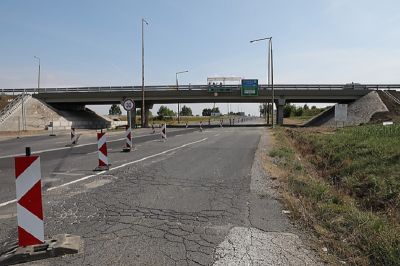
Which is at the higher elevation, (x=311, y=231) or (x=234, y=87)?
(x=234, y=87)

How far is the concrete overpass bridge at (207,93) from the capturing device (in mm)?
58562

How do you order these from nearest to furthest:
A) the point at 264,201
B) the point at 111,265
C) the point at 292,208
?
1. the point at 111,265
2. the point at 292,208
3. the point at 264,201

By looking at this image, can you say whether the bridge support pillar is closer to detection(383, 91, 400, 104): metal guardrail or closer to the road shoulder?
detection(383, 91, 400, 104): metal guardrail

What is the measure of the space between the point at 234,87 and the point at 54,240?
5759 centimetres

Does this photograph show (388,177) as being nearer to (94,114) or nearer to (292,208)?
(292,208)

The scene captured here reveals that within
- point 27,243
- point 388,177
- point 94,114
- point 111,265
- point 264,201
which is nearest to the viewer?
point 111,265

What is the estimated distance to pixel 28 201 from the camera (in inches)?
183

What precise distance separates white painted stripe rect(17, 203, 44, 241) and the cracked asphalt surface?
0.43 meters

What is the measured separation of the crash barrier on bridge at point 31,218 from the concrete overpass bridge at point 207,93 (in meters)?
55.6

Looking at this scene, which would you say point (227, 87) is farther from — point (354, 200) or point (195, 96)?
point (354, 200)

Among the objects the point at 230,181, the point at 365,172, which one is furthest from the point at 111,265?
the point at 365,172

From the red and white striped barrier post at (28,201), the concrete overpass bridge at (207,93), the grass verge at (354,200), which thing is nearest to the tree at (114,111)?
the concrete overpass bridge at (207,93)

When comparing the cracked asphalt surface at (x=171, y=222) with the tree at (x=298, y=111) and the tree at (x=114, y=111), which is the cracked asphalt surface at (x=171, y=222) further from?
the tree at (x=114, y=111)

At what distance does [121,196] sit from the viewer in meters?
7.69
